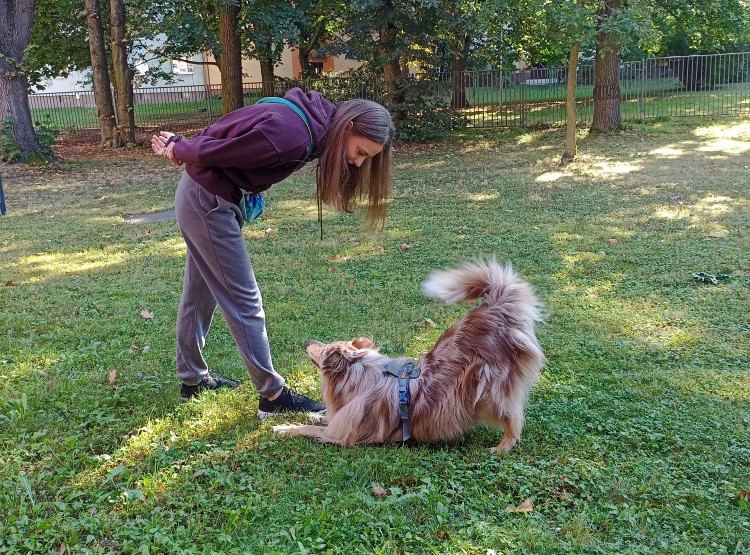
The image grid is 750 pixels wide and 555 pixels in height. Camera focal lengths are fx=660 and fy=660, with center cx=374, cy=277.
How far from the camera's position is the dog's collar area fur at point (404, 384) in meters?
3.36

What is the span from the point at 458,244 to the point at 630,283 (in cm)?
196

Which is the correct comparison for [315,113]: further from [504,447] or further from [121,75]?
[121,75]

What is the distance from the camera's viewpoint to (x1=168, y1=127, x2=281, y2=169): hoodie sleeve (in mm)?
2928

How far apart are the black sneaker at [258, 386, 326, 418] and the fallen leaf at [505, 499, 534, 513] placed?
4.32 ft

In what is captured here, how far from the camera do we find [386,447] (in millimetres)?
3400

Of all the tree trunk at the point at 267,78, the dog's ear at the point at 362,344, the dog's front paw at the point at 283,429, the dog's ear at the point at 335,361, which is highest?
the tree trunk at the point at 267,78

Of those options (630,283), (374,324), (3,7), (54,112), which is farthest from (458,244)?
(54,112)

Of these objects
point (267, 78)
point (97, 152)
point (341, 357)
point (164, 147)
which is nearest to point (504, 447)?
point (341, 357)

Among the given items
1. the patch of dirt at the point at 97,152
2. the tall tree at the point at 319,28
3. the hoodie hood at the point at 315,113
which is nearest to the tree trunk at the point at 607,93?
the tall tree at the point at 319,28

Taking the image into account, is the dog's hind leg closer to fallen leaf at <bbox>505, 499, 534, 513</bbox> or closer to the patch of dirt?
fallen leaf at <bbox>505, 499, 534, 513</bbox>

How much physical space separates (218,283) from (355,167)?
3.08ft

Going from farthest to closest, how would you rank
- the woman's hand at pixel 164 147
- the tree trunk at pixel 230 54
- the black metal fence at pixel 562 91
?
1. the black metal fence at pixel 562 91
2. the tree trunk at pixel 230 54
3. the woman's hand at pixel 164 147

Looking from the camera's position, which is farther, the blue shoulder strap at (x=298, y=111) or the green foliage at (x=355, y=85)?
the green foliage at (x=355, y=85)

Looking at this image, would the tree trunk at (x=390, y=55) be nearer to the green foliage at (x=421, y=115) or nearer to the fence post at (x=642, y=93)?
the green foliage at (x=421, y=115)
